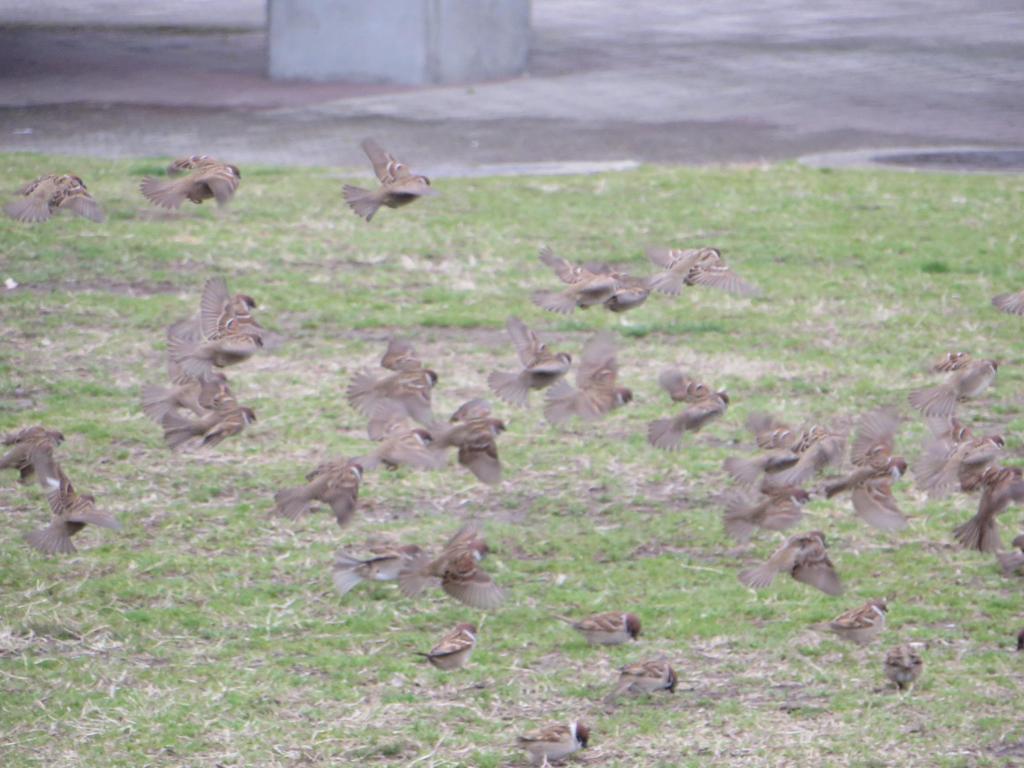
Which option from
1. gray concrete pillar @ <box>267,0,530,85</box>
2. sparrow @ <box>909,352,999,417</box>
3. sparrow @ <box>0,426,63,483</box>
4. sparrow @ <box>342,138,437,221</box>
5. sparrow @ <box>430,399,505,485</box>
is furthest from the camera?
gray concrete pillar @ <box>267,0,530,85</box>

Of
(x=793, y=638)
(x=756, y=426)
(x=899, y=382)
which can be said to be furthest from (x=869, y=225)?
(x=793, y=638)

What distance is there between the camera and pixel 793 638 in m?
5.89

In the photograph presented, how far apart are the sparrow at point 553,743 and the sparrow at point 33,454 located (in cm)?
247

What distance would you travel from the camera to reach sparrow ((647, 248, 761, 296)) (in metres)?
6.54

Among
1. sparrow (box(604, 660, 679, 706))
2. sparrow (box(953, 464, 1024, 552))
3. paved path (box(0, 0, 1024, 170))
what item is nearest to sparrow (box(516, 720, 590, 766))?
sparrow (box(604, 660, 679, 706))

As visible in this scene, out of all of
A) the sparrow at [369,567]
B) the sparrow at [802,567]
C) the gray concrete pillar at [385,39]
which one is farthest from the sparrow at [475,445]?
the gray concrete pillar at [385,39]

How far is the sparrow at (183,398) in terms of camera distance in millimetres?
6781

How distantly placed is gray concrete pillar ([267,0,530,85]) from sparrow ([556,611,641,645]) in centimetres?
1458

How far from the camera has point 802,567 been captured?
5.93 m

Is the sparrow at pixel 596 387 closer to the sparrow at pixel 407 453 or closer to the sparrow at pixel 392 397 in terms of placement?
the sparrow at pixel 392 397

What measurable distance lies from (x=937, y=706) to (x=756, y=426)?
1.82 meters

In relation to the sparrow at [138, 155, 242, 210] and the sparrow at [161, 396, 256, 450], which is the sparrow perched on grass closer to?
the sparrow at [138, 155, 242, 210]

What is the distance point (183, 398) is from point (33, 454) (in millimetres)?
776

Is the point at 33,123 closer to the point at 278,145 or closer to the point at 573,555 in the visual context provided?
the point at 278,145
